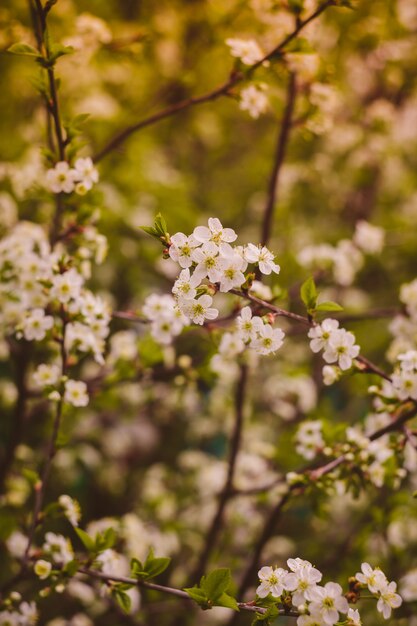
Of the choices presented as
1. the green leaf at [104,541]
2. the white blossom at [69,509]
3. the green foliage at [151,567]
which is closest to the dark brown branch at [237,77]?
the white blossom at [69,509]

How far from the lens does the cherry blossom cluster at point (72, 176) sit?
2213 millimetres

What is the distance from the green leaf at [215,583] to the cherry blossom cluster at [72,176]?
1554 millimetres

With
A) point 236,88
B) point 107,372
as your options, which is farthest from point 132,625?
point 236,88

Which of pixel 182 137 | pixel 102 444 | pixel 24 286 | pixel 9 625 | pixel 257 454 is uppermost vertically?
pixel 182 137

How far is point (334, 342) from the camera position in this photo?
1883mm

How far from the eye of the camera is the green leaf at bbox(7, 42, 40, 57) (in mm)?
1899

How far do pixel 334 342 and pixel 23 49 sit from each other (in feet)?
5.02

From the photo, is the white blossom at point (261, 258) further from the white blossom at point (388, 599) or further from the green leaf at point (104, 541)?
the green leaf at point (104, 541)

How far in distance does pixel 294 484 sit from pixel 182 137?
5.86 m

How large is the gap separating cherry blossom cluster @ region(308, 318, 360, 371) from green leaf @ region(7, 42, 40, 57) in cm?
140

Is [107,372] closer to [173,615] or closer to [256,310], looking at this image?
[256,310]

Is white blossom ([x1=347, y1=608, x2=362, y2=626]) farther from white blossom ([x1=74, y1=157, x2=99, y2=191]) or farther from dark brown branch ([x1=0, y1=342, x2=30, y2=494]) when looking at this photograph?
dark brown branch ([x1=0, y1=342, x2=30, y2=494])

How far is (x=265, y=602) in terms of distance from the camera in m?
1.63

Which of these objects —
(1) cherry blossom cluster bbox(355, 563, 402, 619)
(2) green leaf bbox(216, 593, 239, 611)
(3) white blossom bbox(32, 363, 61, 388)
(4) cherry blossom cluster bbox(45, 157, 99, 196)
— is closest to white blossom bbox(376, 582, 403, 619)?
(1) cherry blossom cluster bbox(355, 563, 402, 619)
